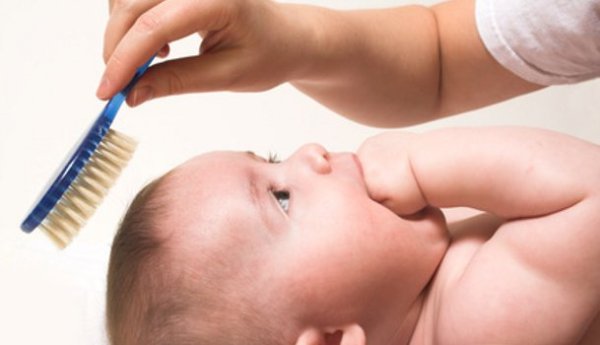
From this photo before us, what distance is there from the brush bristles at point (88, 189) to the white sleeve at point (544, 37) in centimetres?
40

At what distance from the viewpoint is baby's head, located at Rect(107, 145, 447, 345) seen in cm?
59

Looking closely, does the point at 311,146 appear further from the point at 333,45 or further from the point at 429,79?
the point at 429,79

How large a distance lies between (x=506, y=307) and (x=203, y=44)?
0.34 meters

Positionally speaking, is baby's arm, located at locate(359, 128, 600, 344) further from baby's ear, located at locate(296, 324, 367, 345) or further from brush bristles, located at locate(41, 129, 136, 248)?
brush bristles, located at locate(41, 129, 136, 248)

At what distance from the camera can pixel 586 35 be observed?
674mm

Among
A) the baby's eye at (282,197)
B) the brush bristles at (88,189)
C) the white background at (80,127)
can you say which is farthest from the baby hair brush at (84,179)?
the white background at (80,127)

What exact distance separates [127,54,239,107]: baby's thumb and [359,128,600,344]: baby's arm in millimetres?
186

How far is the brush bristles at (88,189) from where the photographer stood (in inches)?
23.7

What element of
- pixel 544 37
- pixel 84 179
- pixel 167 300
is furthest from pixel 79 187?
pixel 544 37

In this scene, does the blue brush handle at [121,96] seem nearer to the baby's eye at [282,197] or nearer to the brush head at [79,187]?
the brush head at [79,187]

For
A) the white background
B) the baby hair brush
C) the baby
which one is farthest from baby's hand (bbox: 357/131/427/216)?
the white background

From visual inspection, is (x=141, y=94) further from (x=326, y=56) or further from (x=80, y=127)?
(x=80, y=127)

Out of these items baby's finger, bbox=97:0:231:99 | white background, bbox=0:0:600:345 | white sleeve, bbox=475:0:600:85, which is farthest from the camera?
white background, bbox=0:0:600:345

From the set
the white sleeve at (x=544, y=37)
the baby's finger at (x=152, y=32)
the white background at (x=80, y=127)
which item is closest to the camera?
the baby's finger at (x=152, y=32)
